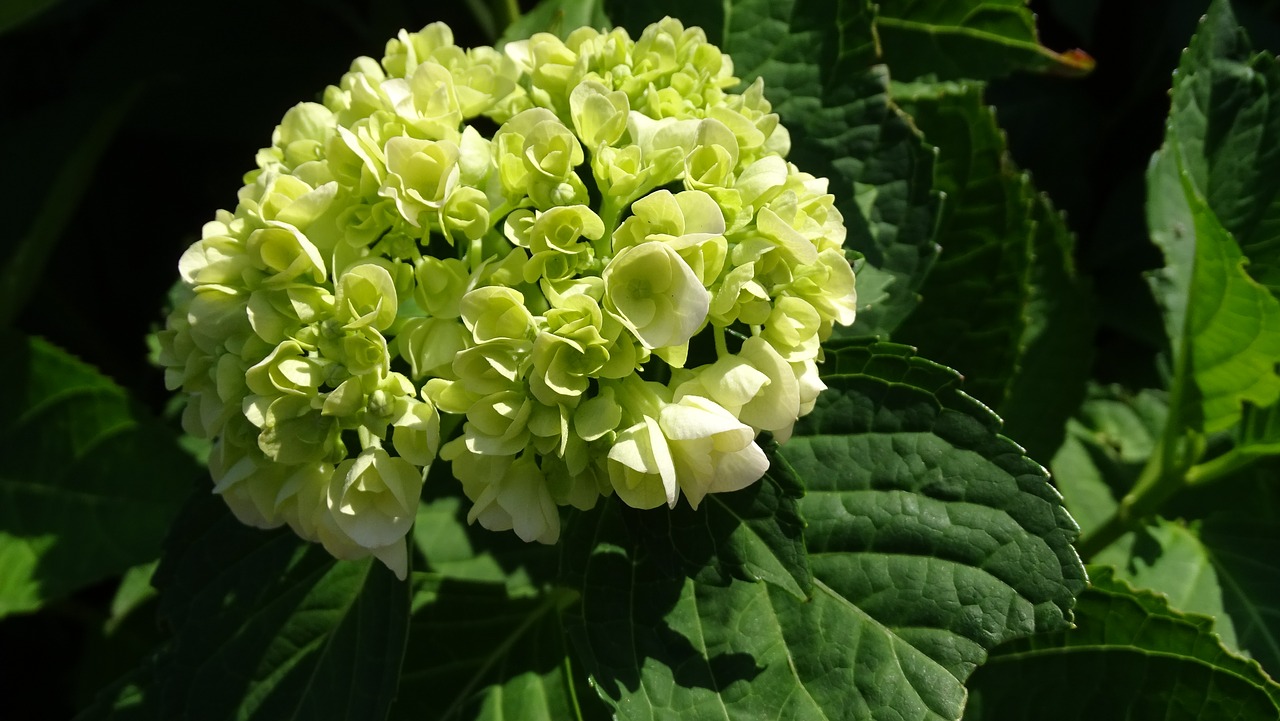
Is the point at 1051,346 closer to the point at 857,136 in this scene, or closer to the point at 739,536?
the point at 857,136

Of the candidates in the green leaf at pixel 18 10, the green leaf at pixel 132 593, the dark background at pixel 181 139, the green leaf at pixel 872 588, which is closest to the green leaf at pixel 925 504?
the green leaf at pixel 872 588

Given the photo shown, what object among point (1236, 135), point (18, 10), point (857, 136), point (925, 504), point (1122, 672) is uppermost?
point (18, 10)

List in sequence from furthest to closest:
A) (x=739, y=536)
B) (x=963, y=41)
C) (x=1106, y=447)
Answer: (x=1106, y=447) < (x=963, y=41) < (x=739, y=536)

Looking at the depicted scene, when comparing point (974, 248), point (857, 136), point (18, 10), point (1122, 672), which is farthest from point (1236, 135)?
point (18, 10)

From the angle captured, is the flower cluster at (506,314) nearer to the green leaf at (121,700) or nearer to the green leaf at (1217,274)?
the green leaf at (121,700)

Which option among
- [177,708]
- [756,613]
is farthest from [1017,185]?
[177,708]

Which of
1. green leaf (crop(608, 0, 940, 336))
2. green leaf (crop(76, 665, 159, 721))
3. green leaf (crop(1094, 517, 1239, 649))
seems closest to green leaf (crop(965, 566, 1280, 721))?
green leaf (crop(1094, 517, 1239, 649))

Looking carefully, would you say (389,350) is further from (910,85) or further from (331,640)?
(910,85)
